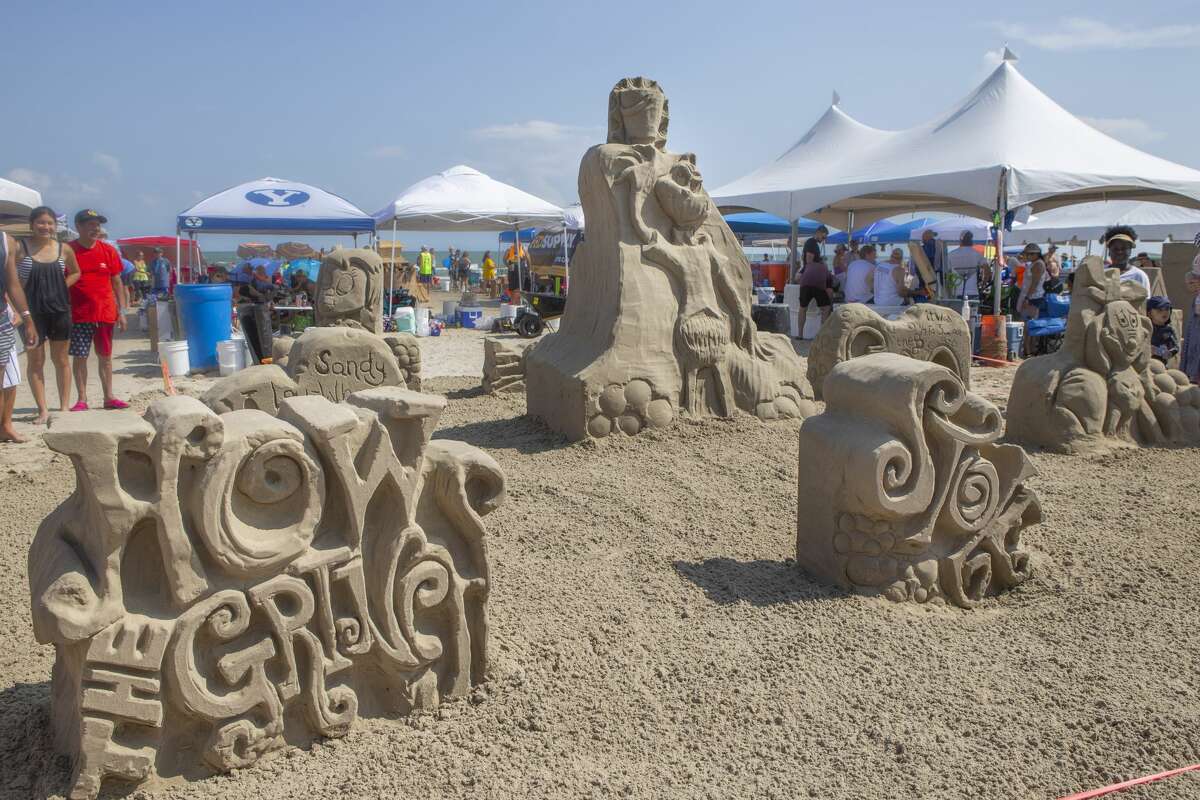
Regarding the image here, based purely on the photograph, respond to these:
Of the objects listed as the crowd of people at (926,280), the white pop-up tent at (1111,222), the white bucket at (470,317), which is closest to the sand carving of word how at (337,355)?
the crowd of people at (926,280)

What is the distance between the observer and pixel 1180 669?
110 inches

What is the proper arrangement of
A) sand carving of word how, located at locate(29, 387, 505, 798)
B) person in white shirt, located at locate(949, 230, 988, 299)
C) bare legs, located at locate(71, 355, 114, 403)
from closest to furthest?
Answer: sand carving of word how, located at locate(29, 387, 505, 798) → bare legs, located at locate(71, 355, 114, 403) → person in white shirt, located at locate(949, 230, 988, 299)

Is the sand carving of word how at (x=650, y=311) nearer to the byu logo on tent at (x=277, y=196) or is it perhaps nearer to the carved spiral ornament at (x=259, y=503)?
the carved spiral ornament at (x=259, y=503)

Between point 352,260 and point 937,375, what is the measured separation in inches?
212

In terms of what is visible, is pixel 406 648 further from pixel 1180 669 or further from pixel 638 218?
pixel 638 218

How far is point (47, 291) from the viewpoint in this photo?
6.11 m

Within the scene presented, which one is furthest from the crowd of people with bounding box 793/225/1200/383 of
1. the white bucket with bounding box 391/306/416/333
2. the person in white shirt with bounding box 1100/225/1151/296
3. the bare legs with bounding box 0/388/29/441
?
the bare legs with bounding box 0/388/29/441

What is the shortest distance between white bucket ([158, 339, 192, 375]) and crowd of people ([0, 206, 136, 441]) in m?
2.60

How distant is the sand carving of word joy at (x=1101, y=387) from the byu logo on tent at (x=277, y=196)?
1008 centimetres

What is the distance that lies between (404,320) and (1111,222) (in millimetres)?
15175

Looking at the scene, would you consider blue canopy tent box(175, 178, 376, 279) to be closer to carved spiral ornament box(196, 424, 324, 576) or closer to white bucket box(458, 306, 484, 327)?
white bucket box(458, 306, 484, 327)

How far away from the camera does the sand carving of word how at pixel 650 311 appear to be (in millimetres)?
5793

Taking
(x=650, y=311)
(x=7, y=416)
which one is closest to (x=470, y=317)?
(x=7, y=416)

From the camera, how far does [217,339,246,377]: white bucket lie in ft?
31.2
